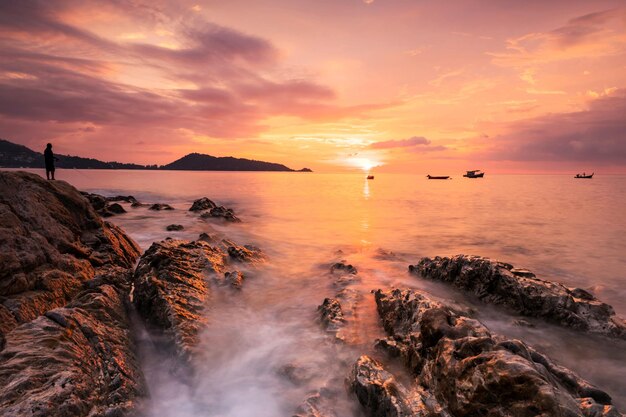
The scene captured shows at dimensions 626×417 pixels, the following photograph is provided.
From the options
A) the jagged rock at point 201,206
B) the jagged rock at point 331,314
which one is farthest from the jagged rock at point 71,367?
the jagged rock at point 201,206

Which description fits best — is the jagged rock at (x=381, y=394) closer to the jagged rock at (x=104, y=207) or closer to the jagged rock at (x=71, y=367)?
the jagged rock at (x=71, y=367)

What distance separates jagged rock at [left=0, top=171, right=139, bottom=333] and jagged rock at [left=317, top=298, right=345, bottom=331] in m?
6.04

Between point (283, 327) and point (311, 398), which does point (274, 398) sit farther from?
point (283, 327)

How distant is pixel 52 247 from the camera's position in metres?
8.20

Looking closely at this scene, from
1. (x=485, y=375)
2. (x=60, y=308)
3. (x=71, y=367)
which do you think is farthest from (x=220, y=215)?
(x=485, y=375)

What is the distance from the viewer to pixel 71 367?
473 cm

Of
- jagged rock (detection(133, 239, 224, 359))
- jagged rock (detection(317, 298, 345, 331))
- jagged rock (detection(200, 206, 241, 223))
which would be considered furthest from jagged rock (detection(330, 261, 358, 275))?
jagged rock (detection(200, 206, 241, 223))

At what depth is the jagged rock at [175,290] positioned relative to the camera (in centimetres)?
713

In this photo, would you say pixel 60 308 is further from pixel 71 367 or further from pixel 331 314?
pixel 331 314

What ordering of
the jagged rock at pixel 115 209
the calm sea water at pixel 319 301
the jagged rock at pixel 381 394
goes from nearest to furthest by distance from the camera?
the jagged rock at pixel 381 394 < the calm sea water at pixel 319 301 < the jagged rock at pixel 115 209

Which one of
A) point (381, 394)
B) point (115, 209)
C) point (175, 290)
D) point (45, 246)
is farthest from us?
point (115, 209)

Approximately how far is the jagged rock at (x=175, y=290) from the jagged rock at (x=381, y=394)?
139 inches

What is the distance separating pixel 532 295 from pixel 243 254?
9.98m

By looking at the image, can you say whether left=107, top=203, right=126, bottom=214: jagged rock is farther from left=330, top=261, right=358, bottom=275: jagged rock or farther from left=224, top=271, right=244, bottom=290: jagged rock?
left=330, top=261, right=358, bottom=275: jagged rock
